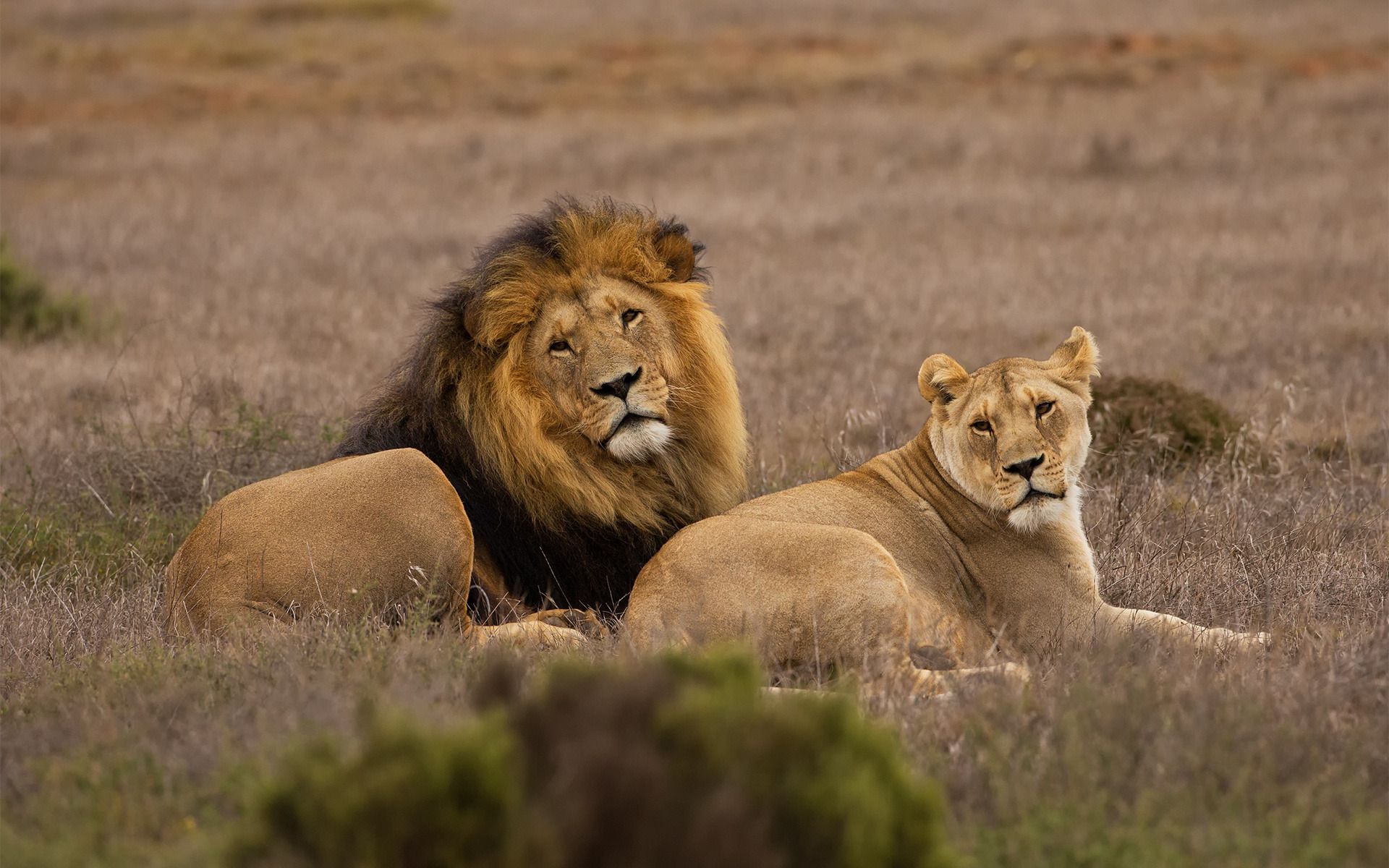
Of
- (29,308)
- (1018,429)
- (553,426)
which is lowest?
(29,308)

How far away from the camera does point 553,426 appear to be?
532 centimetres

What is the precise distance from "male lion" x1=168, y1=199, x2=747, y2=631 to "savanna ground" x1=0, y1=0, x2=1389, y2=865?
1.10 ft

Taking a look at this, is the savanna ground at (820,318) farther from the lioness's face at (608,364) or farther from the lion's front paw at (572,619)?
the lioness's face at (608,364)

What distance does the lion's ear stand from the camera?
18.4 ft

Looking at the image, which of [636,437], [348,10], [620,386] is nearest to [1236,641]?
[636,437]

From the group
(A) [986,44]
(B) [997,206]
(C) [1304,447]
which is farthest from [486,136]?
(C) [1304,447]

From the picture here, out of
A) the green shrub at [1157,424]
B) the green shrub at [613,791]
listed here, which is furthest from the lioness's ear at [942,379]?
the green shrub at [613,791]

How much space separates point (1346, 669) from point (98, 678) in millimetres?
3559

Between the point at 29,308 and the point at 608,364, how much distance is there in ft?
Result: 27.1

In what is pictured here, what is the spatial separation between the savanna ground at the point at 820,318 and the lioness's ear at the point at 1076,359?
2.74 feet

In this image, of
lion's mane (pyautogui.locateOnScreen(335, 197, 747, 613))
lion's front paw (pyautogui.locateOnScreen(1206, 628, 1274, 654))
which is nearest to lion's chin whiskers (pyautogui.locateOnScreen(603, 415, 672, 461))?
lion's mane (pyautogui.locateOnScreen(335, 197, 747, 613))

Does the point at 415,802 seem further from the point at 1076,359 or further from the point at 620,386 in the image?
the point at 1076,359

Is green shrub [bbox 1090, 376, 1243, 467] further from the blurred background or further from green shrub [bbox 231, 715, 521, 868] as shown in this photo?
green shrub [bbox 231, 715, 521, 868]

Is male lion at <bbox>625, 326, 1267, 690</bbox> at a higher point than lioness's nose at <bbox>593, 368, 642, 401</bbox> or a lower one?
lower
